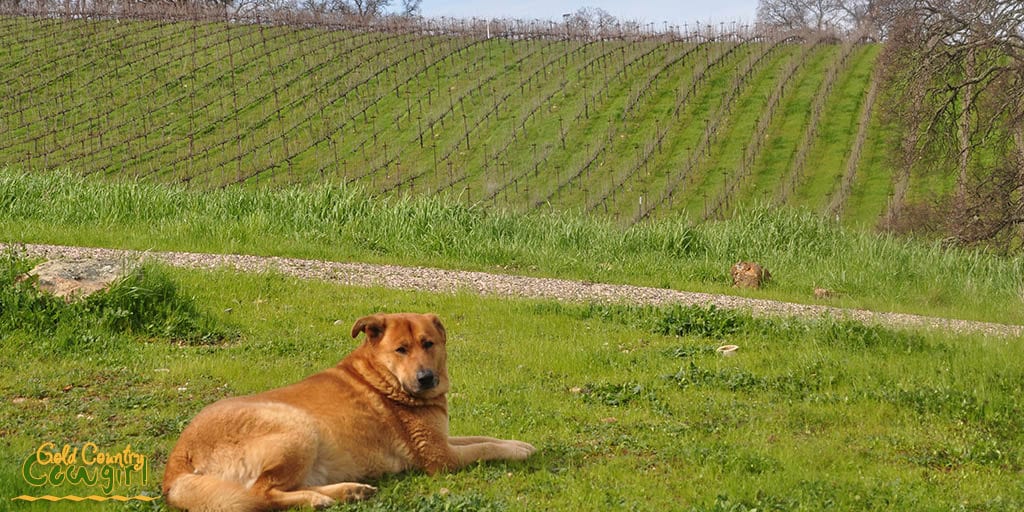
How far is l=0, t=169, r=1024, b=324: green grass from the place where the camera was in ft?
52.3

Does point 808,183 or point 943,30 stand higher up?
point 943,30

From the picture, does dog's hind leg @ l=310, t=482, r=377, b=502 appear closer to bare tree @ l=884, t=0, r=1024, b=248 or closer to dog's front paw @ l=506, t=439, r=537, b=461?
dog's front paw @ l=506, t=439, r=537, b=461

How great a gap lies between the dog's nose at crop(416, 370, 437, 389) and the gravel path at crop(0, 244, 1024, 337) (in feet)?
24.6

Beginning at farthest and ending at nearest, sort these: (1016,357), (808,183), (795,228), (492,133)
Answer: (492,133) → (808,183) → (795,228) → (1016,357)

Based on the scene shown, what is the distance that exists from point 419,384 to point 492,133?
3683 cm

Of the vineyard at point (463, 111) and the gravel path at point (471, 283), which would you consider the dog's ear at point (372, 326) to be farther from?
the vineyard at point (463, 111)

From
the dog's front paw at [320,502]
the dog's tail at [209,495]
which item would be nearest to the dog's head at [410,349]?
the dog's front paw at [320,502]

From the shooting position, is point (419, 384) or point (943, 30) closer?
point (419, 384)

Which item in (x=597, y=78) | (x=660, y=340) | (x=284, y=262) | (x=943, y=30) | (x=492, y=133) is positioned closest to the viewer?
(x=660, y=340)

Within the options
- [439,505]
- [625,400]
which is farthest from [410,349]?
[625,400]

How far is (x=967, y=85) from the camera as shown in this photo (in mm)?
24969

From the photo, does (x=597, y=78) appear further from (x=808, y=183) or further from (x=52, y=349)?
(x=52, y=349)

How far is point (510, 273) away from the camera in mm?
16156

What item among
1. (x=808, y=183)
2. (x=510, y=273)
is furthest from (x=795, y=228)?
(x=808, y=183)
